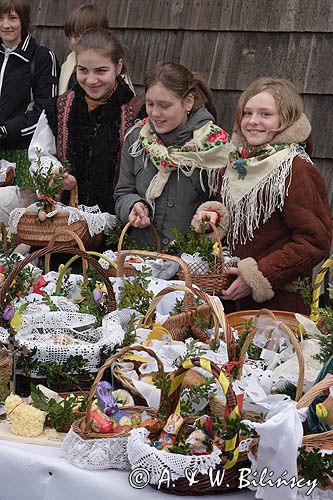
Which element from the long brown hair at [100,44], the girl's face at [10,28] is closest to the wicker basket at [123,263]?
the long brown hair at [100,44]

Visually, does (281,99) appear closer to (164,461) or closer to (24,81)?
(164,461)

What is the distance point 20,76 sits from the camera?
5598mm

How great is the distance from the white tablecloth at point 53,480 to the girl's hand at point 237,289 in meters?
1.46

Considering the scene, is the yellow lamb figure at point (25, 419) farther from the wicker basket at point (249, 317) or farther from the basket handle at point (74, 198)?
the basket handle at point (74, 198)

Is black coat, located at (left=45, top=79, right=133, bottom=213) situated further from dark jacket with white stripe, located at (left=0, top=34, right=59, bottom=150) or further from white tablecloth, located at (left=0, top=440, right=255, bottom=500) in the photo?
white tablecloth, located at (left=0, top=440, right=255, bottom=500)

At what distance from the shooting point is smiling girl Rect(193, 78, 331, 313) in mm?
3779

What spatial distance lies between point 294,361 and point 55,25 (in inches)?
163

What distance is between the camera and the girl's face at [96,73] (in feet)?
14.6

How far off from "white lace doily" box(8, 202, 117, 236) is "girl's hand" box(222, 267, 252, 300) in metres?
0.79

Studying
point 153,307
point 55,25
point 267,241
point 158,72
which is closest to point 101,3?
point 55,25

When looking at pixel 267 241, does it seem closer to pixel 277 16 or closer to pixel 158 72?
pixel 158 72

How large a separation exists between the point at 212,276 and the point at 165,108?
2.84 ft

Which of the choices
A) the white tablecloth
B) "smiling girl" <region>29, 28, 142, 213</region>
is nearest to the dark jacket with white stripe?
"smiling girl" <region>29, 28, 142, 213</region>

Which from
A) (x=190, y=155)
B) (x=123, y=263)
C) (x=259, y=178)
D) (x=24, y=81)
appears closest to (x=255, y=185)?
(x=259, y=178)
